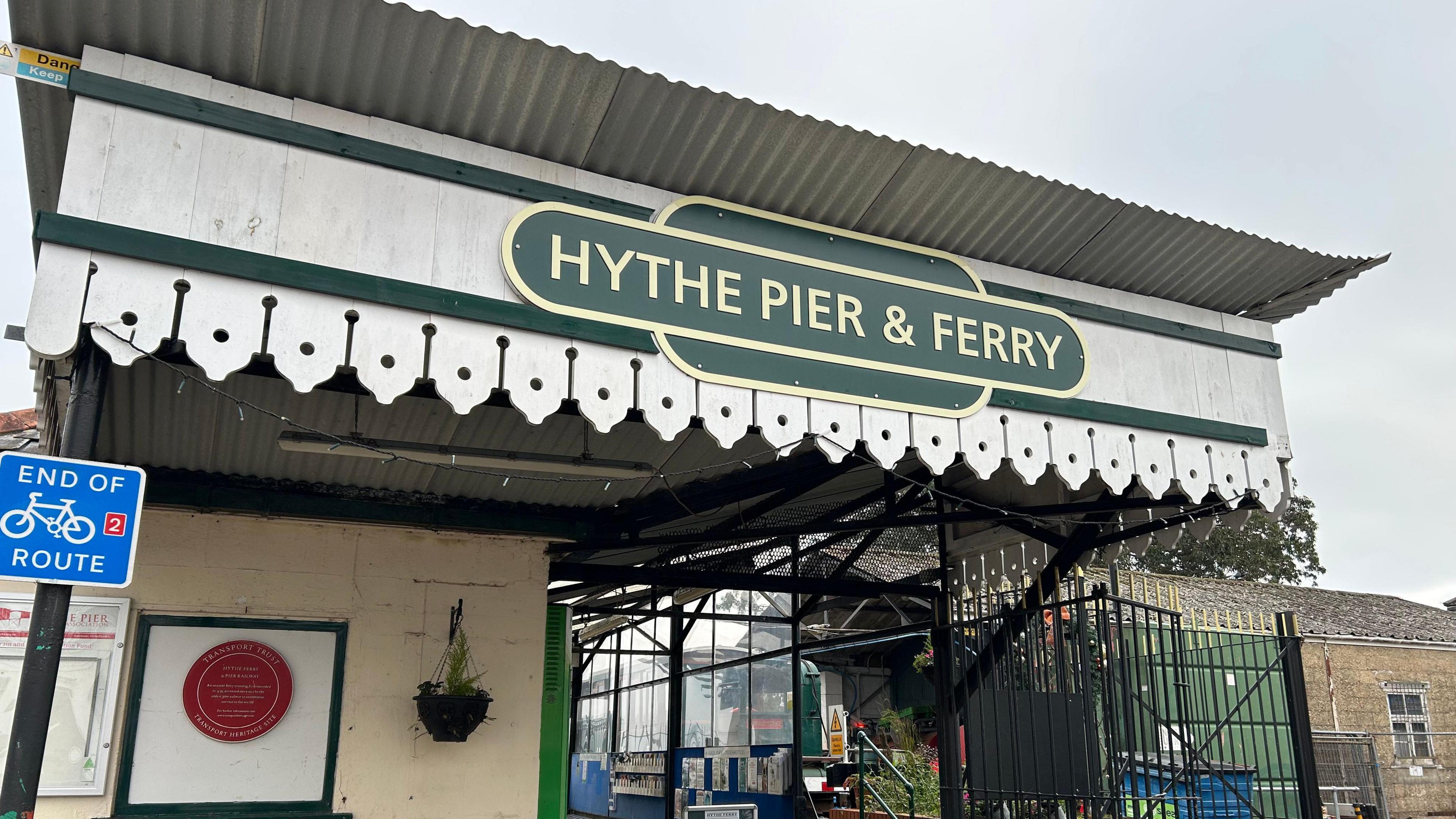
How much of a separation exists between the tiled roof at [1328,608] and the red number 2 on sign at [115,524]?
20.6 metres

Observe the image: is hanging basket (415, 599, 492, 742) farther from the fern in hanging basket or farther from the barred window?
the barred window

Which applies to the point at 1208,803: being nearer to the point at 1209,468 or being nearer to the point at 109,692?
the point at 1209,468

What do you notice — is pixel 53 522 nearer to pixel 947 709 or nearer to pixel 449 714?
pixel 449 714

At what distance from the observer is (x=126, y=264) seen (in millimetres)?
3473

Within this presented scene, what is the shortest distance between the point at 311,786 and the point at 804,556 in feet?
14.6

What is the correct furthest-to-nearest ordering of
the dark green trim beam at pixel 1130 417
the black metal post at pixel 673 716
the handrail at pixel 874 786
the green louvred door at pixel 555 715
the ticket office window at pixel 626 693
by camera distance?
1. the ticket office window at pixel 626 693
2. the black metal post at pixel 673 716
3. the handrail at pixel 874 786
4. the green louvred door at pixel 555 715
5. the dark green trim beam at pixel 1130 417

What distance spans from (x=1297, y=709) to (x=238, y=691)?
6952 millimetres

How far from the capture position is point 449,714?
6891 mm

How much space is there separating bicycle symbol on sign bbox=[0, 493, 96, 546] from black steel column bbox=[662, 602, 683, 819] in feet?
36.4

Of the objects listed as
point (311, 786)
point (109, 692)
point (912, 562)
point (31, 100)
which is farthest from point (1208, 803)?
point (31, 100)

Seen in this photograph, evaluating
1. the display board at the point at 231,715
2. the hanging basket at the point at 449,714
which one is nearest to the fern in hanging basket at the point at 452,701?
the hanging basket at the point at 449,714

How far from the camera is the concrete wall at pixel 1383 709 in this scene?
21.8m

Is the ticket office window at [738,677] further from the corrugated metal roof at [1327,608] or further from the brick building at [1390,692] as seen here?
the brick building at [1390,692]

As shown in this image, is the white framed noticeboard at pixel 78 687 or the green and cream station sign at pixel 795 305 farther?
the white framed noticeboard at pixel 78 687
